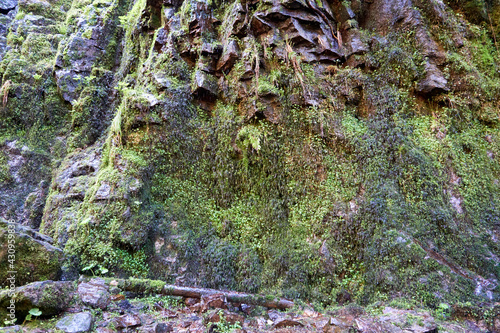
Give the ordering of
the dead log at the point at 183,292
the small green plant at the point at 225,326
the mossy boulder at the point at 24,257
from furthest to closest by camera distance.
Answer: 1. the dead log at the point at 183,292
2. the mossy boulder at the point at 24,257
3. the small green plant at the point at 225,326

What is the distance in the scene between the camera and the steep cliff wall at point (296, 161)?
6.21 m

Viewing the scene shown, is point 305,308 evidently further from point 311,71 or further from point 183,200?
point 311,71

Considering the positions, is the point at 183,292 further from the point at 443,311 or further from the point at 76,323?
the point at 443,311

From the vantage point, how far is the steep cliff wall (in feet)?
20.4

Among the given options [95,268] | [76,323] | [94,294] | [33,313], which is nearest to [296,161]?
[94,294]

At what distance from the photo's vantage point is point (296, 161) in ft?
24.3

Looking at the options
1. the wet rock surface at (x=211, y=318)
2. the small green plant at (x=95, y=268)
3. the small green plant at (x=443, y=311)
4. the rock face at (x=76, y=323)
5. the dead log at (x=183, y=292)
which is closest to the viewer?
the rock face at (x=76, y=323)

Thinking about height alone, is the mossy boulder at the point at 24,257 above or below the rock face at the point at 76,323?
above

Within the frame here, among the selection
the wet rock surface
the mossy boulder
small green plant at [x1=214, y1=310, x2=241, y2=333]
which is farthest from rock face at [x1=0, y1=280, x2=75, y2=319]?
small green plant at [x1=214, y1=310, x2=241, y2=333]

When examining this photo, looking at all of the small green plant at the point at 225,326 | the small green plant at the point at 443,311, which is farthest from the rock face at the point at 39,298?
the small green plant at the point at 443,311

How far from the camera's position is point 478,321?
16.0 feet

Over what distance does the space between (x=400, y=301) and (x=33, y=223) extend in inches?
413

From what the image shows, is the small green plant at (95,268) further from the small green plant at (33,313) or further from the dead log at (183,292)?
the small green plant at (33,313)

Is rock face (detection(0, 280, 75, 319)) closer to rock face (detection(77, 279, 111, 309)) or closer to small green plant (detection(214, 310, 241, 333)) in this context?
rock face (detection(77, 279, 111, 309))
